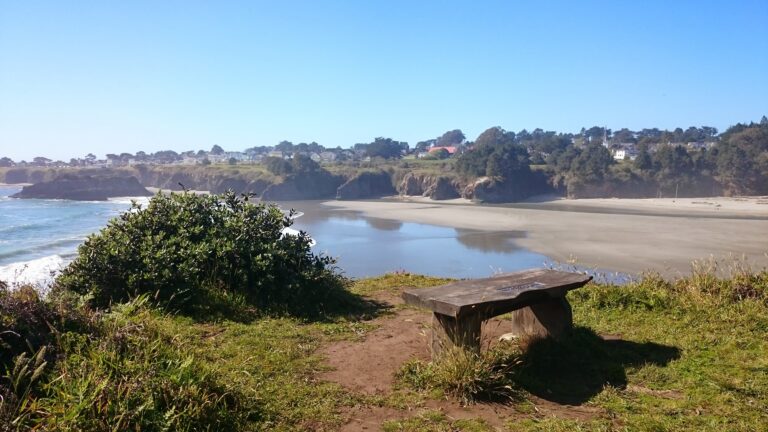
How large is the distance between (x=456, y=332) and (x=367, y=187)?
72.2 meters

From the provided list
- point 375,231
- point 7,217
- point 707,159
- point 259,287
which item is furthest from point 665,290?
point 707,159

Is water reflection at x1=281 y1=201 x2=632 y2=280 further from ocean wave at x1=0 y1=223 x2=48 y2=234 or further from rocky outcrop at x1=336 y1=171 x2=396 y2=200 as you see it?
rocky outcrop at x1=336 y1=171 x2=396 y2=200

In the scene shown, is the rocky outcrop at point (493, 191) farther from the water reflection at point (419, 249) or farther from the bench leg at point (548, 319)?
the bench leg at point (548, 319)

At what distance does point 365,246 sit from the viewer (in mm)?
27391

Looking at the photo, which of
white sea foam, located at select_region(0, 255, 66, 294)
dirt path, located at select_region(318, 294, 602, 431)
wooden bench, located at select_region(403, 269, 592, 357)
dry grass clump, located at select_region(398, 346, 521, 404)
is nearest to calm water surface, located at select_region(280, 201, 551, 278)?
dirt path, located at select_region(318, 294, 602, 431)

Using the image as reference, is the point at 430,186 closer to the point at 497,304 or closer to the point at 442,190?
the point at 442,190

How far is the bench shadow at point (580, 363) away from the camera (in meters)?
4.48

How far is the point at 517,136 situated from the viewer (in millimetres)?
166250

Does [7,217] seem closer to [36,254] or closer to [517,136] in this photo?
[36,254]

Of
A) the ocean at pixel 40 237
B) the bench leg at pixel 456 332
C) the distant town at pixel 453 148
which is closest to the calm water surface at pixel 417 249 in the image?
the ocean at pixel 40 237

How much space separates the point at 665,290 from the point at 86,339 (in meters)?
6.77

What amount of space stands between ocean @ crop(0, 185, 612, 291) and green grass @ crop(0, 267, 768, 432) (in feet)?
29.9

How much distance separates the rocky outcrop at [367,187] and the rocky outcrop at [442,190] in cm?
811

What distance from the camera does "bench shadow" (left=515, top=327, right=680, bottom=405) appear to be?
4.48 meters
